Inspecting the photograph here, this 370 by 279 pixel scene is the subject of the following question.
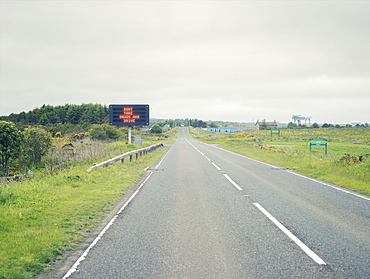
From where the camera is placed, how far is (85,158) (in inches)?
828

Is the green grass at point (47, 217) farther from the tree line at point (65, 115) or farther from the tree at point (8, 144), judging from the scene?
the tree line at point (65, 115)

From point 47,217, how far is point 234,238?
4383 millimetres

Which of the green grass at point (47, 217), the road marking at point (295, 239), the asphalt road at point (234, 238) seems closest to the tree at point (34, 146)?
the green grass at point (47, 217)

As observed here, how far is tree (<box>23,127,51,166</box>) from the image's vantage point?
41094 mm

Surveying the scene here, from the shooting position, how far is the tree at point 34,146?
135 feet

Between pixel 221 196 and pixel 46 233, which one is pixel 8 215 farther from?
pixel 221 196

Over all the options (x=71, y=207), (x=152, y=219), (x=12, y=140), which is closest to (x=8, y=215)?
(x=71, y=207)

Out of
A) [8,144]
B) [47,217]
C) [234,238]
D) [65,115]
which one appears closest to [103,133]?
[8,144]

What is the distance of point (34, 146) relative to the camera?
41.7 metres

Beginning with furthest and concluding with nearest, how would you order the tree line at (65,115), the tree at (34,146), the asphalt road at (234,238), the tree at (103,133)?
the tree line at (65,115) < the tree at (103,133) < the tree at (34,146) < the asphalt road at (234,238)

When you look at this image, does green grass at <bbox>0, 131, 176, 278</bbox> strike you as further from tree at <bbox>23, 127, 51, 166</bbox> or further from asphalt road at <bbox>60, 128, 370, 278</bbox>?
tree at <bbox>23, 127, 51, 166</bbox>

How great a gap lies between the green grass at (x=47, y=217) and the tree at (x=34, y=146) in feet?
108

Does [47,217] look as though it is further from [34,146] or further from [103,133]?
[103,133]

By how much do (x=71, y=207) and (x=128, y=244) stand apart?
137 inches
